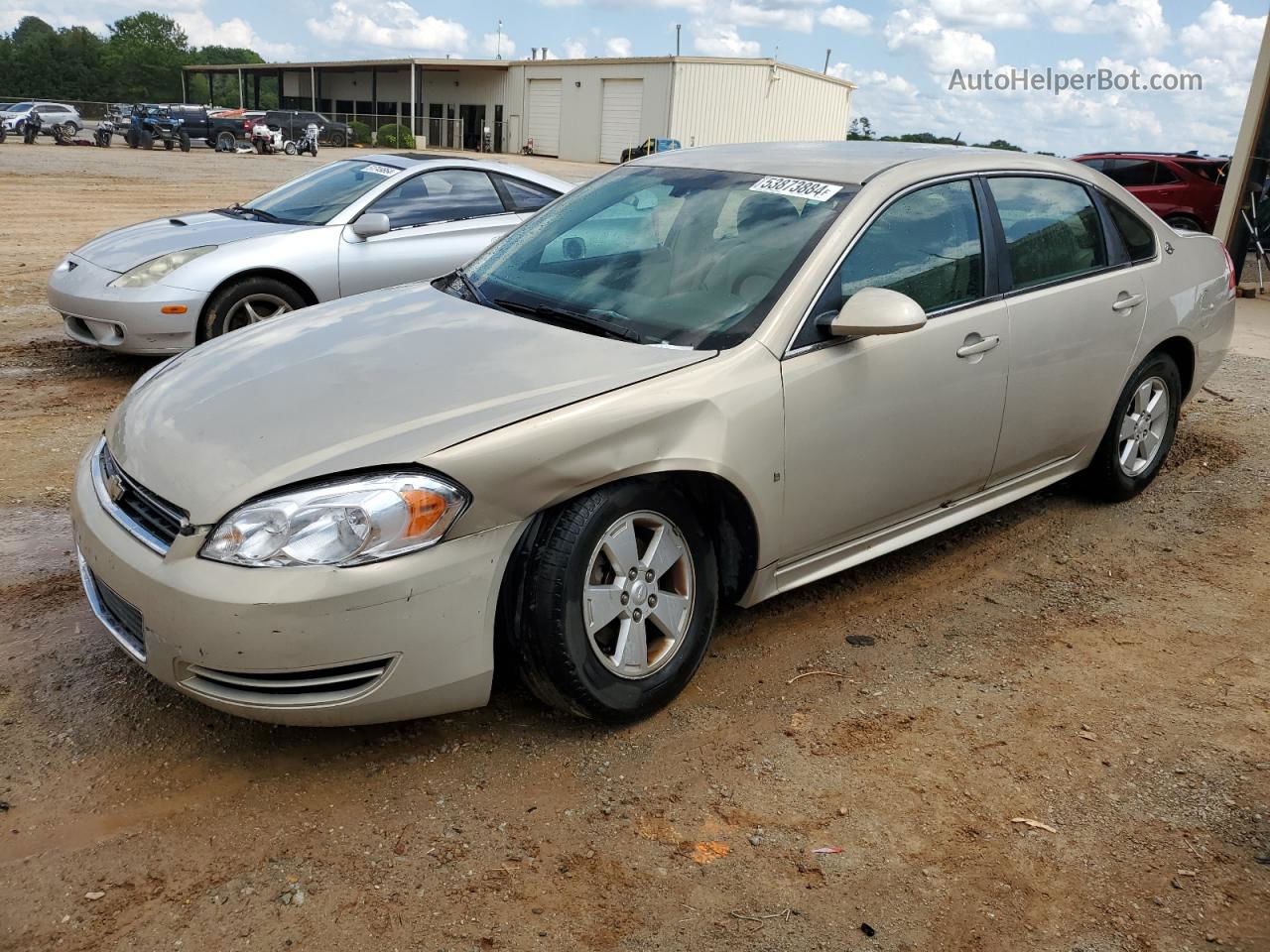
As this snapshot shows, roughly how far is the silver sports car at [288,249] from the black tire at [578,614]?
374cm

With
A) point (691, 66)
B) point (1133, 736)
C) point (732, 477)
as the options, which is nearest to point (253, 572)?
point (732, 477)

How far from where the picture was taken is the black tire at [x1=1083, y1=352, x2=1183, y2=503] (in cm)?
484

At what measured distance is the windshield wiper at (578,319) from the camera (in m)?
3.39

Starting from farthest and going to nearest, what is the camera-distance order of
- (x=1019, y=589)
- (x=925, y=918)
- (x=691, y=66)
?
(x=691, y=66)
(x=1019, y=589)
(x=925, y=918)

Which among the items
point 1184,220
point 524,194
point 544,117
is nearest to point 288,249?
point 524,194

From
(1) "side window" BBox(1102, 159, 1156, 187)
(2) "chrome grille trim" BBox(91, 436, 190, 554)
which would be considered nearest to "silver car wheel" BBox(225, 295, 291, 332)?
(2) "chrome grille trim" BBox(91, 436, 190, 554)

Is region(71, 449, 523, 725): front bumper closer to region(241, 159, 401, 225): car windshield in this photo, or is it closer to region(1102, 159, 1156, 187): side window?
region(241, 159, 401, 225): car windshield

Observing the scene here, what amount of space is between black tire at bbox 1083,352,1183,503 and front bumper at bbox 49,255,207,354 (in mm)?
5084

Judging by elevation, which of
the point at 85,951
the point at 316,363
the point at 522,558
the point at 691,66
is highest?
the point at 691,66

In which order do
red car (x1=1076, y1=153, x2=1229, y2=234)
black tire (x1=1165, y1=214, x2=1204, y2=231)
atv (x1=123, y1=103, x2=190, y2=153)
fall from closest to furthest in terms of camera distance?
red car (x1=1076, y1=153, x2=1229, y2=234) → black tire (x1=1165, y1=214, x2=1204, y2=231) → atv (x1=123, y1=103, x2=190, y2=153)

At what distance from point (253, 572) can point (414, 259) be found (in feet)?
16.1

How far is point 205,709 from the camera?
3.20 meters

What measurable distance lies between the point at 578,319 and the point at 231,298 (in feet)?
12.8

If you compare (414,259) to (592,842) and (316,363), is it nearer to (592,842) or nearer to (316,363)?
(316,363)
